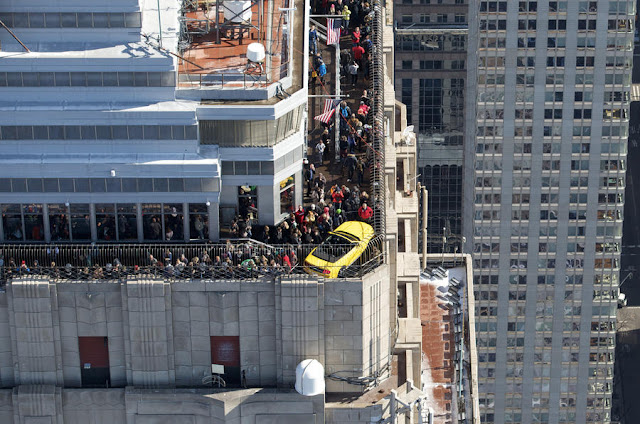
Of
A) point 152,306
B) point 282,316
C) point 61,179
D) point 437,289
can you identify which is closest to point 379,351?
point 282,316

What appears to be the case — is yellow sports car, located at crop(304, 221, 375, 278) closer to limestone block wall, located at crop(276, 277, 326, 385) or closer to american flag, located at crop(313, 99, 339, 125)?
limestone block wall, located at crop(276, 277, 326, 385)

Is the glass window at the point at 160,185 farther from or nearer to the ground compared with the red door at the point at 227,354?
farther from the ground

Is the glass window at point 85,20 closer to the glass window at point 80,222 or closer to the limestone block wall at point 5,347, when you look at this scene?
the glass window at point 80,222

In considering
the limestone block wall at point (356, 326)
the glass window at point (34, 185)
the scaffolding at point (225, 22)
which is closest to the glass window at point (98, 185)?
the glass window at point (34, 185)

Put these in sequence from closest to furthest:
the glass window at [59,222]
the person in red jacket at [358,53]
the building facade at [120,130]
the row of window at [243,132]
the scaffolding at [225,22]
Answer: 1. the building facade at [120,130]
2. the row of window at [243,132]
3. the glass window at [59,222]
4. the scaffolding at [225,22]
5. the person in red jacket at [358,53]

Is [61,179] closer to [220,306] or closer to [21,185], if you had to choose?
[21,185]

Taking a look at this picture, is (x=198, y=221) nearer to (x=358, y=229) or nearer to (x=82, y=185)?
(x=82, y=185)

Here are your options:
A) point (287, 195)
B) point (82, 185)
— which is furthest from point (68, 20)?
point (287, 195)
